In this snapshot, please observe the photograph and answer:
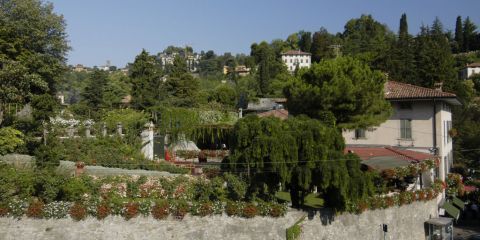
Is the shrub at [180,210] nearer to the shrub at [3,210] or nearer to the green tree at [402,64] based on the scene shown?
the shrub at [3,210]

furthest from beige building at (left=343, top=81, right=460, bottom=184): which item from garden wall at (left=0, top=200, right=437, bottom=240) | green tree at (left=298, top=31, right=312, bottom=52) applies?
green tree at (left=298, top=31, right=312, bottom=52)

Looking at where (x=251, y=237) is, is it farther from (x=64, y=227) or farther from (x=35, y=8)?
(x=35, y=8)

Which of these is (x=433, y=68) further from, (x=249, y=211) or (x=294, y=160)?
(x=249, y=211)

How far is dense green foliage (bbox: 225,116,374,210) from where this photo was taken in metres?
17.6

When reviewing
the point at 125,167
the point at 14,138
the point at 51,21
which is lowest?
the point at 125,167

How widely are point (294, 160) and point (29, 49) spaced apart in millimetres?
24357

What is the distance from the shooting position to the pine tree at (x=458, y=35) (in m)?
115

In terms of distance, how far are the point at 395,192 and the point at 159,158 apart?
13.6 meters

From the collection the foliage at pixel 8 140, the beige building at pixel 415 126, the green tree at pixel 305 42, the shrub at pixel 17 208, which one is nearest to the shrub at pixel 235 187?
the shrub at pixel 17 208

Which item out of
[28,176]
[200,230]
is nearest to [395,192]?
[200,230]

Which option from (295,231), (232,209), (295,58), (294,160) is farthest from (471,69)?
(232,209)

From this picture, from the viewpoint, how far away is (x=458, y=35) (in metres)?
117

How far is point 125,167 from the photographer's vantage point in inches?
972

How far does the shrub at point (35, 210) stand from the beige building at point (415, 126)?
19.4 m
